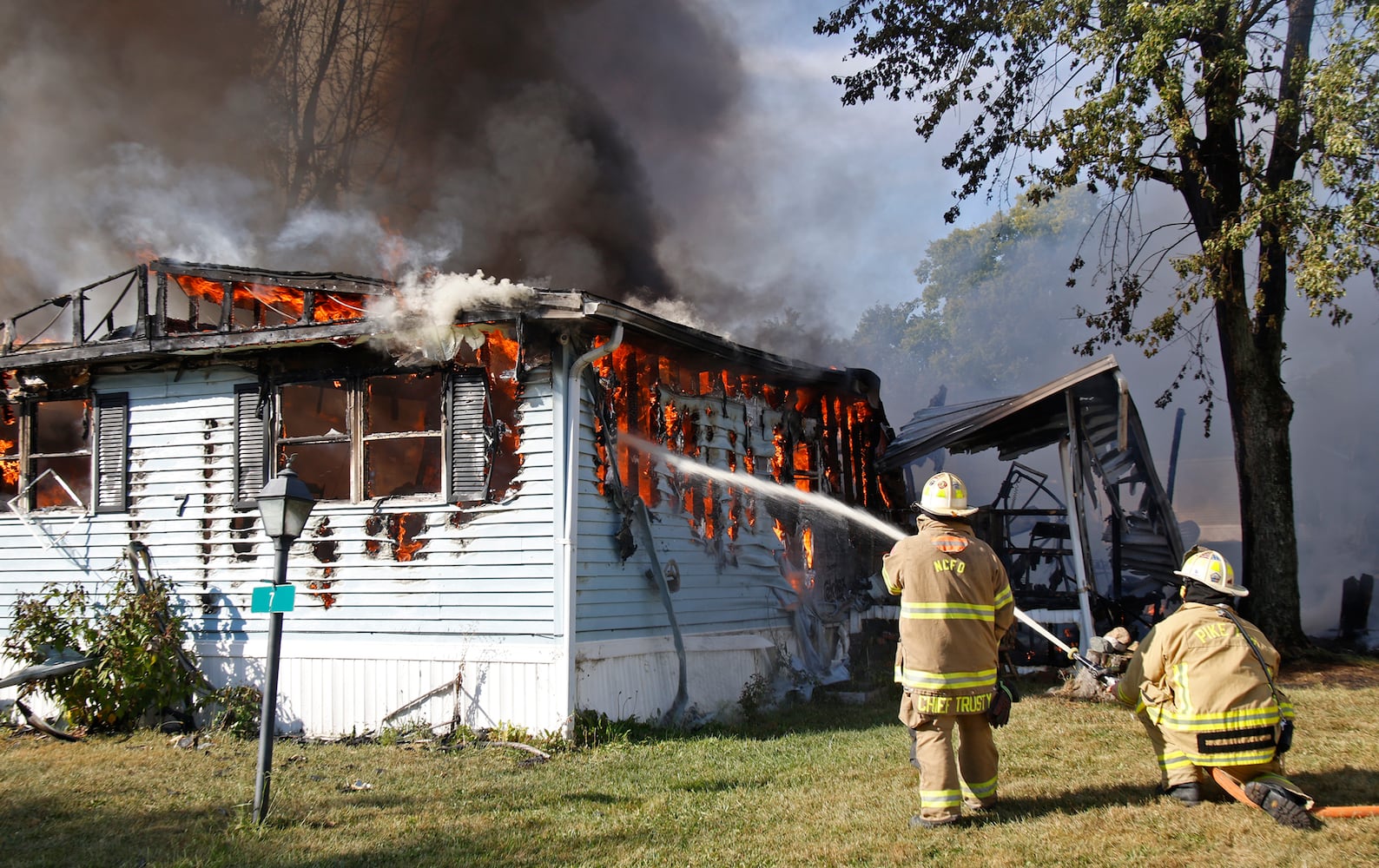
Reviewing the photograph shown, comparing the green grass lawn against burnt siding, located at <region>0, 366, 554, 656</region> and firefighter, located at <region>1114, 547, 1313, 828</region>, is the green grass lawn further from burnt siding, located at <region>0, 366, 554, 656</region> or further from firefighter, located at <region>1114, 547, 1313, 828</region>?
burnt siding, located at <region>0, 366, 554, 656</region>

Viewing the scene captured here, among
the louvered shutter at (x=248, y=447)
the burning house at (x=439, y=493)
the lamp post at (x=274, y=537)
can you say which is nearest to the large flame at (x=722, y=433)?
the burning house at (x=439, y=493)

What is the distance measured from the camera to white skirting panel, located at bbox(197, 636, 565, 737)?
8023mm

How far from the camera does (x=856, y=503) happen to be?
12938 mm

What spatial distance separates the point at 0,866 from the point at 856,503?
9.96m

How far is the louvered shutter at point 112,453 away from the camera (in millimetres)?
9992

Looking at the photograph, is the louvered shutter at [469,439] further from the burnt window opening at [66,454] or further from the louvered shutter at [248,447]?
the burnt window opening at [66,454]

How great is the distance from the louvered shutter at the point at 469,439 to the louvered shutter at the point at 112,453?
13.2 ft

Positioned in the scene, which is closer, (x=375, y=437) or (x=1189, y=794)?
(x=1189, y=794)

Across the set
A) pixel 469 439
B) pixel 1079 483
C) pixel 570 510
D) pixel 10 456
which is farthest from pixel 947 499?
pixel 10 456

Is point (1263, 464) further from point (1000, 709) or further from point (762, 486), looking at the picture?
point (1000, 709)

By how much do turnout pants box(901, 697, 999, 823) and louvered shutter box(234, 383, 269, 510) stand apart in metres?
7.02

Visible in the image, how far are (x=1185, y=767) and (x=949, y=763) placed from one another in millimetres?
1287

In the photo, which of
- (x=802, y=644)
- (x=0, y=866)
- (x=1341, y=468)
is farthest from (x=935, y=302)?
(x=0, y=866)

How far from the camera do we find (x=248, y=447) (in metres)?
9.47
